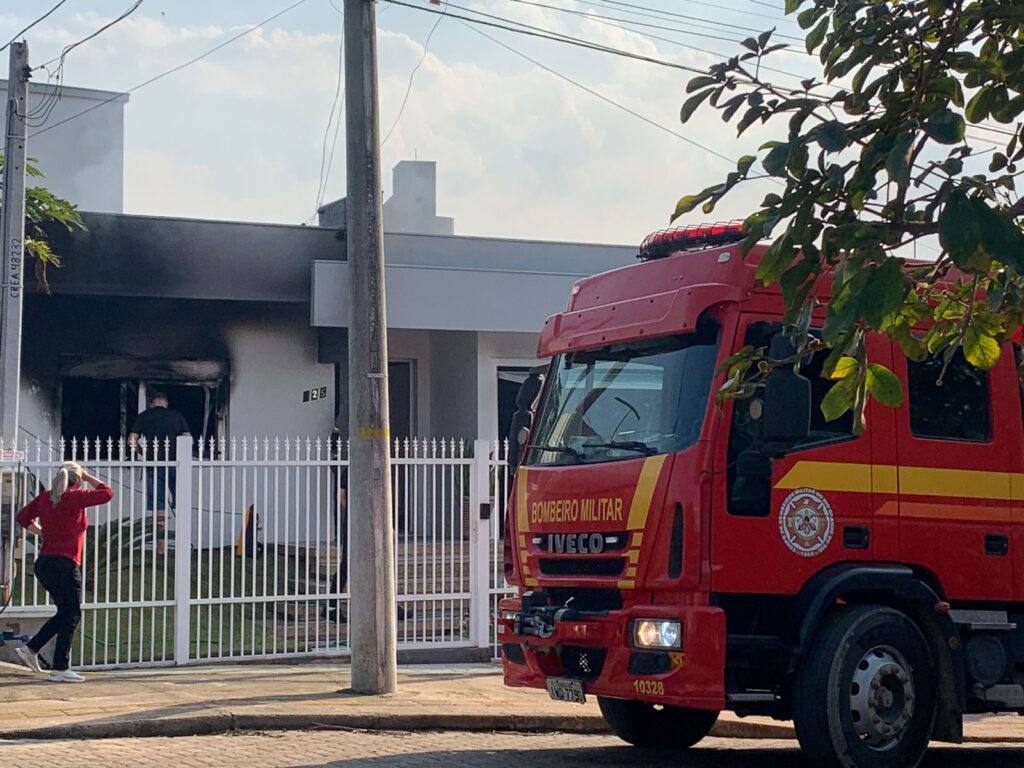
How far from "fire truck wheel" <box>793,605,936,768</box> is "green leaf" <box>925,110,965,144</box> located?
324 centimetres

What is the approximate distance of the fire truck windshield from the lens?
794cm

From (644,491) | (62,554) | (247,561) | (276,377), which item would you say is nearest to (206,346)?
(276,377)

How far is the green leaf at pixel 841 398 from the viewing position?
5.94 metres

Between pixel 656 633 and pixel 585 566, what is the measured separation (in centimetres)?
76

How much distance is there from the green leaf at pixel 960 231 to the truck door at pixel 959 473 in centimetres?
340

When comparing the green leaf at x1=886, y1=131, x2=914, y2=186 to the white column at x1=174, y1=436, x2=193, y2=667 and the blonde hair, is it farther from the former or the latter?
the white column at x1=174, y1=436, x2=193, y2=667

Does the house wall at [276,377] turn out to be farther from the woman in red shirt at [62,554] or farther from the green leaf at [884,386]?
the green leaf at [884,386]

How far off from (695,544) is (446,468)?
6244mm

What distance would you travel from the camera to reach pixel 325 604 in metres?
13.5

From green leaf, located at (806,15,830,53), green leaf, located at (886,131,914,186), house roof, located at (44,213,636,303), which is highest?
house roof, located at (44,213,636,303)

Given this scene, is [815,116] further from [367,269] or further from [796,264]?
[367,269]

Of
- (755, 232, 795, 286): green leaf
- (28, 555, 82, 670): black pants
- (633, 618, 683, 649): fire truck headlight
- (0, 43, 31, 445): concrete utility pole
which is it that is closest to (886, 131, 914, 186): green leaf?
(755, 232, 795, 286): green leaf

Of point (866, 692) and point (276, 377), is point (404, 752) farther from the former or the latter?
point (276, 377)

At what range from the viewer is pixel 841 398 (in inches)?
234
